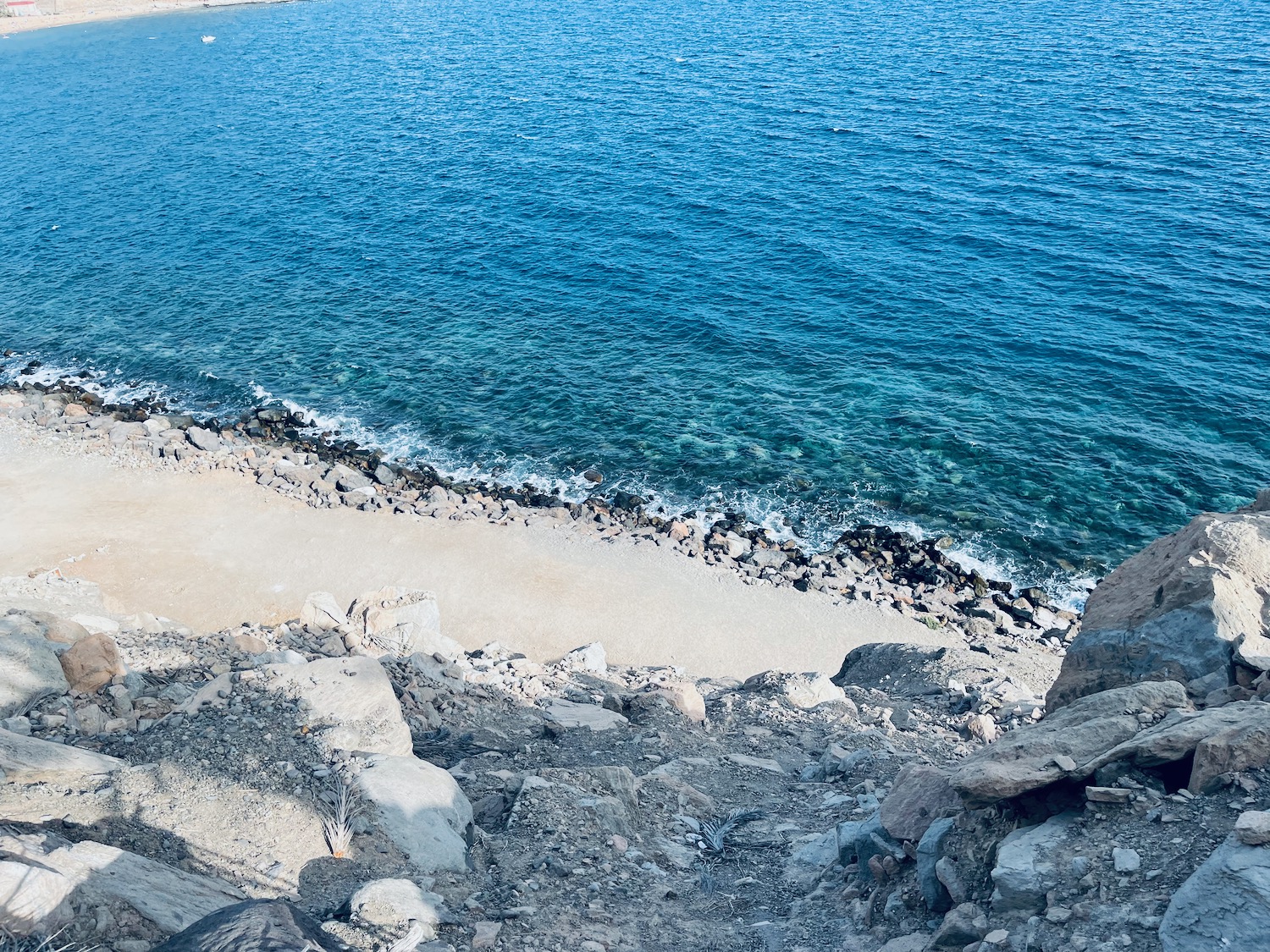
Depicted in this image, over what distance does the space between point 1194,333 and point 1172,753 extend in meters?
39.7

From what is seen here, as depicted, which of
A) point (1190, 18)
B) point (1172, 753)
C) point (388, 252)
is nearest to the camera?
point (1172, 753)

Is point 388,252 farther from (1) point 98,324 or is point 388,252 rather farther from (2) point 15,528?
(2) point 15,528

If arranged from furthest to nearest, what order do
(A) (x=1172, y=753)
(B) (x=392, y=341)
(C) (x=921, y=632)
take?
1. (B) (x=392, y=341)
2. (C) (x=921, y=632)
3. (A) (x=1172, y=753)

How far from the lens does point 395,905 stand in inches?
471

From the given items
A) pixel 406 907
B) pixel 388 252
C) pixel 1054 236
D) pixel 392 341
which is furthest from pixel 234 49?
pixel 406 907

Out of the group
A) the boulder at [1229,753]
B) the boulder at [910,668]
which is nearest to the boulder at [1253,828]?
the boulder at [1229,753]

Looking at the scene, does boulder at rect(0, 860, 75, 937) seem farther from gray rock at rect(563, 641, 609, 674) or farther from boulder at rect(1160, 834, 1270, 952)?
gray rock at rect(563, 641, 609, 674)

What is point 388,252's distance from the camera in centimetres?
5912

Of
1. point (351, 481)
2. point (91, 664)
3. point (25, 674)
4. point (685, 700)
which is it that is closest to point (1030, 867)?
point (685, 700)

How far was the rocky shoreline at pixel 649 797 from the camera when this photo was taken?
10.2 metres

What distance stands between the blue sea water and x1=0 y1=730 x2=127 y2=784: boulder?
2582 cm

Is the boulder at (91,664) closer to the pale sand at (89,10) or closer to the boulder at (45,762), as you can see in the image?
the boulder at (45,762)

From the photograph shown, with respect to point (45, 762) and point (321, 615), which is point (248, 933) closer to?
point (45, 762)

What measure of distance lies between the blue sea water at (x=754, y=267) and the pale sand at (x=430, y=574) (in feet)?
17.4
